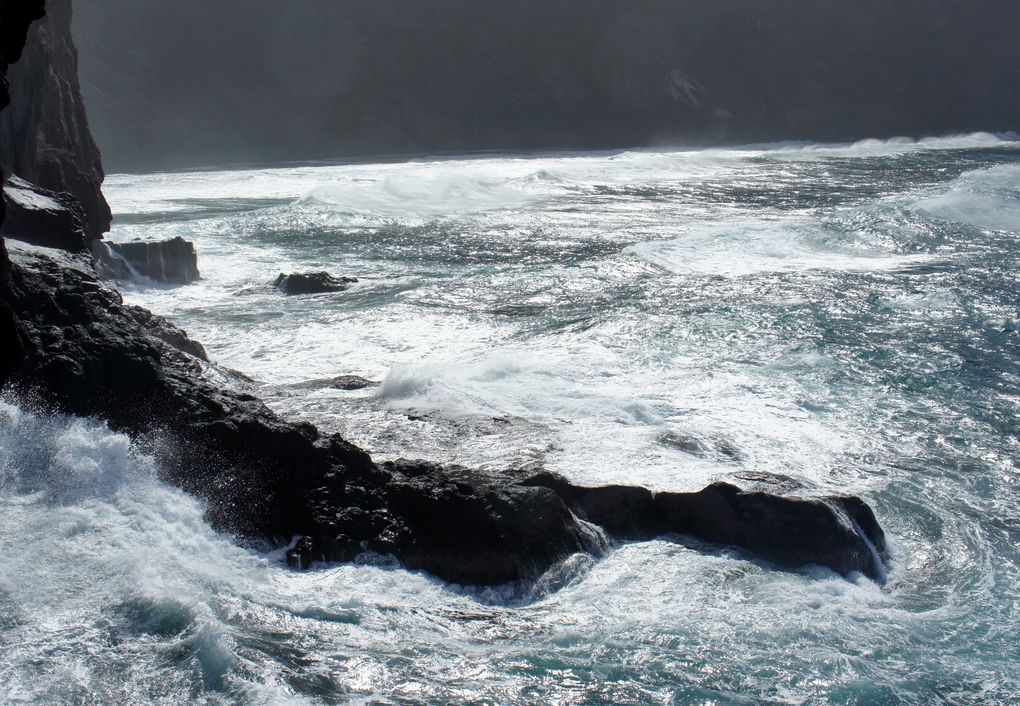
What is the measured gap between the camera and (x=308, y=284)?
54.9ft

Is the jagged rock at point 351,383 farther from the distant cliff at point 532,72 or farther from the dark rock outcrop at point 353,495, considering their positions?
the distant cliff at point 532,72

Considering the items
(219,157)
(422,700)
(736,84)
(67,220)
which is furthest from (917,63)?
(422,700)

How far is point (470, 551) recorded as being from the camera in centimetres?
705

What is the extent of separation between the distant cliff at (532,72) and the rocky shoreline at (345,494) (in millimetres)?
43904

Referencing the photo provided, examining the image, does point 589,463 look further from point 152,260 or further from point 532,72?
point 532,72

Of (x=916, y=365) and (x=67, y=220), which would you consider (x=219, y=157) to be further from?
(x=916, y=365)

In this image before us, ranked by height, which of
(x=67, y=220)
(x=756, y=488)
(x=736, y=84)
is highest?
(x=736, y=84)

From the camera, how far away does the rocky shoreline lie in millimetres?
7125

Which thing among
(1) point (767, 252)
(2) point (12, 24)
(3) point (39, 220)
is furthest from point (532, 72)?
(2) point (12, 24)

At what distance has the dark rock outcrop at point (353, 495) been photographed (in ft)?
23.4

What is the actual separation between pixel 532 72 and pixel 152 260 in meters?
47.3

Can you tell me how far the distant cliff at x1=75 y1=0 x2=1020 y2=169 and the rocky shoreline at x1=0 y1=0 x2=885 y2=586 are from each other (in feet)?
144

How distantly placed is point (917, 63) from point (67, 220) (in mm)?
66112

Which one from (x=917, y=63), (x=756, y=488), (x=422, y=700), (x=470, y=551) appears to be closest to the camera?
(x=422, y=700)
